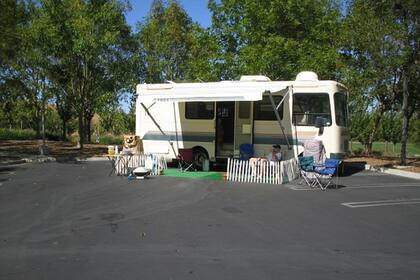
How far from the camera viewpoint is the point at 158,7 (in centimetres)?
3056

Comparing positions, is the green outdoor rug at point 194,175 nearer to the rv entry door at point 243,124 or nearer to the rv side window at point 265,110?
the rv entry door at point 243,124

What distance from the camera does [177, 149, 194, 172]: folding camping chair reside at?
1538cm

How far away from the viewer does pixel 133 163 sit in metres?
14.6

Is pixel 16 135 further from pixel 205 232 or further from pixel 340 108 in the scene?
pixel 205 232

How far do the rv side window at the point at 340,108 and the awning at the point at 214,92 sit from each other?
5.12 ft

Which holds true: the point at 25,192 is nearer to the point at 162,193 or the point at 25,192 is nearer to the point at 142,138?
the point at 162,193

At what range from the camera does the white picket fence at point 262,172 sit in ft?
42.4

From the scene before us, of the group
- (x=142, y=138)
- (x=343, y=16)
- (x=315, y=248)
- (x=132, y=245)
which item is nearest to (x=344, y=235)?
(x=315, y=248)

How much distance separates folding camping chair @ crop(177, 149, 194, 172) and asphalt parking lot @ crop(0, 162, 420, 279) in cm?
320

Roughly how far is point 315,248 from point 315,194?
4735 mm

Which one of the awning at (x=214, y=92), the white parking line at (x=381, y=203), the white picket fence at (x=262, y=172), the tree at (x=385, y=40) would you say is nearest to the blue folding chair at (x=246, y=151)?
the white picket fence at (x=262, y=172)

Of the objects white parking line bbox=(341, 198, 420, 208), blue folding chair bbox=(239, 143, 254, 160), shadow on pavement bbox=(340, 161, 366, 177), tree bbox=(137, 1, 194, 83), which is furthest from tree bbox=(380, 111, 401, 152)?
white parking line bbox=(341, 198, 420, 208)

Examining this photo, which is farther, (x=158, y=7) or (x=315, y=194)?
(x=158, y=7)

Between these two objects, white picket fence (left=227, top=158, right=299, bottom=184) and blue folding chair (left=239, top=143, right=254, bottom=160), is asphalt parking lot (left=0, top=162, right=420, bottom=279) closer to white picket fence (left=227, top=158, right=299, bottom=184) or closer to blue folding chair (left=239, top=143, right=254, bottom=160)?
white picket fence (left=227, top=158, right=299, bottom=184)
